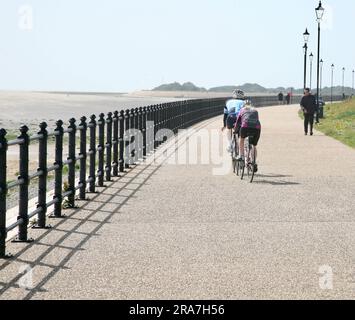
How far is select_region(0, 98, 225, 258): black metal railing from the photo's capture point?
34.7 ft

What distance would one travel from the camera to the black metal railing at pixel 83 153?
10578 millimetres

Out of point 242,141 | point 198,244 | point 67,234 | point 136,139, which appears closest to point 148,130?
point 136,139

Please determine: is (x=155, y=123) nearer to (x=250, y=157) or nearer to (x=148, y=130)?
(x=148, y=130)

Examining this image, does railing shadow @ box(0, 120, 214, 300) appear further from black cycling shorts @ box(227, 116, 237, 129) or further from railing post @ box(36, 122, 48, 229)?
black cycling shorts @ box(227, 116, 237, 129)

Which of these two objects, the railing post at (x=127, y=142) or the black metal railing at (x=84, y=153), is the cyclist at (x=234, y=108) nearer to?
the black metal railing at (x=84, y=153)

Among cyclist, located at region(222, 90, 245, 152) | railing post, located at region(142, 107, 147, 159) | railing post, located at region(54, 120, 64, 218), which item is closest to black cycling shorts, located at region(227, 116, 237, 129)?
cyclist, located at region(222, 90, 245, 152)

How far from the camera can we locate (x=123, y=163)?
2019 cm

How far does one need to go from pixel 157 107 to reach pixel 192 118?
1664 centimetres

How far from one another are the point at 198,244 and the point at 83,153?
4646 millimetres

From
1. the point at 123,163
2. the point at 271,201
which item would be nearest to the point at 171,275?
the point at 271,201

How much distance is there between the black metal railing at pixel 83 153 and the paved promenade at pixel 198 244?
1.00 feet

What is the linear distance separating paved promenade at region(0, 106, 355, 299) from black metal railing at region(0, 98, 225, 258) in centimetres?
30
